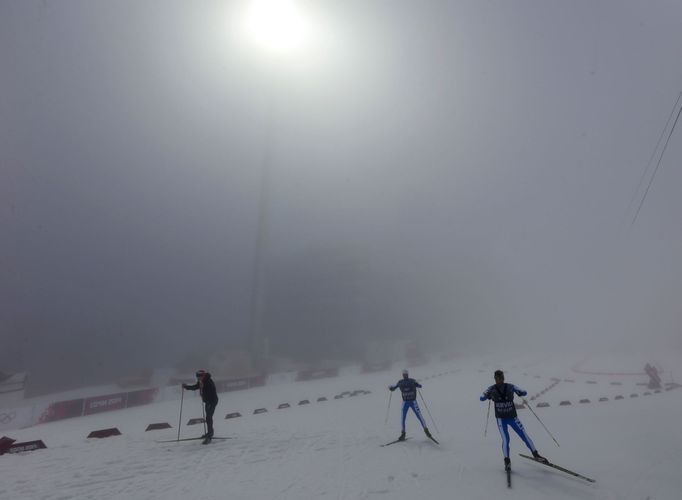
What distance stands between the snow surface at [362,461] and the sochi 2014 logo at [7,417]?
4839mm

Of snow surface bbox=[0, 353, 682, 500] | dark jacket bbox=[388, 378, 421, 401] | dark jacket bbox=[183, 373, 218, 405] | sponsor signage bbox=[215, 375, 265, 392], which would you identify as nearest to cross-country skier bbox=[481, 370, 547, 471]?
snow surface bbox=[0, 353, 682, 500]

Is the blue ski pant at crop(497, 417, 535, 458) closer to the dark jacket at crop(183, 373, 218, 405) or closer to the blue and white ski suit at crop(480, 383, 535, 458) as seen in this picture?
the blue and white ski suit at crop(480, 383, 535, 458)

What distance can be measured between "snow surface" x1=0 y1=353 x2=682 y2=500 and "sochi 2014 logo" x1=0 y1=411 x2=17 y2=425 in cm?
484

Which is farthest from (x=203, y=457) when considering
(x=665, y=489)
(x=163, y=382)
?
(x=163, y=382)

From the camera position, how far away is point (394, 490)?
25.2ft

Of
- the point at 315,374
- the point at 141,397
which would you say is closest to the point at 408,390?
the point at 141,397

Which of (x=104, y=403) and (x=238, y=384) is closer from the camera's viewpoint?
(x=104, y=403)

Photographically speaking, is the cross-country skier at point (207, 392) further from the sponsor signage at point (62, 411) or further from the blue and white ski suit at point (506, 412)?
the sponsor signage at point (62, 411)

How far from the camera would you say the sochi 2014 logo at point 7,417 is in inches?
858

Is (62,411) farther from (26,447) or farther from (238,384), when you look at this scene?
(238,384)

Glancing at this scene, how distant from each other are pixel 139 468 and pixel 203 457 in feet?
5.74

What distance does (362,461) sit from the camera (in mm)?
9883

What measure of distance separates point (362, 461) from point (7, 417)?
26.4 m

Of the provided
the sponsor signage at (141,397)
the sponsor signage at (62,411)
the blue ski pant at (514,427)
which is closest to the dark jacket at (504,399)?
the blue ski pant at (514,427)
